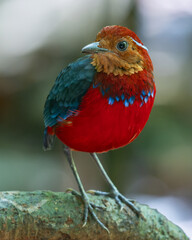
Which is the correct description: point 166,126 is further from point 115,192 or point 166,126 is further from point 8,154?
point 115,192

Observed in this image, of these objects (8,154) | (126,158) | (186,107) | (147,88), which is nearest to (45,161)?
(8,154)

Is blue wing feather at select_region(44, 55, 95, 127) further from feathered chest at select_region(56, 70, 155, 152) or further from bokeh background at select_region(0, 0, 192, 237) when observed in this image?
bokeh background at select_region(0, 0, 192, 237)

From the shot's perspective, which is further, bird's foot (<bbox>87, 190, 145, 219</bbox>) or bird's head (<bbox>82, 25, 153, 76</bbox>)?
bird's foot (<bbox>87, 190, 145, 219</bbox>)

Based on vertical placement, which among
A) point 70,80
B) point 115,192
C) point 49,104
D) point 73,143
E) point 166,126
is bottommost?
point 166,126

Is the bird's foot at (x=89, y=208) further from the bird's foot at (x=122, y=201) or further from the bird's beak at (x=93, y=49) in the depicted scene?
the bird's beak at (x=93, y=49)

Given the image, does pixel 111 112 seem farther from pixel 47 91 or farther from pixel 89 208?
pixel 47 91


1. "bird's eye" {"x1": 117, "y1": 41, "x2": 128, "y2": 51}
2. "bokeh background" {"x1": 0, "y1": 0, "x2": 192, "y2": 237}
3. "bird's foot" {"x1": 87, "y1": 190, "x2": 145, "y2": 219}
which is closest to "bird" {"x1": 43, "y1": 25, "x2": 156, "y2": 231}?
"bird's eye" {"x1": 117, "y1": 41, "x2": 128, "y2": 51}

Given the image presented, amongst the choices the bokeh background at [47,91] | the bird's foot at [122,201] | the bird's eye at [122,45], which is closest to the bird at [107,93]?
the bird's eye at [122,45]
